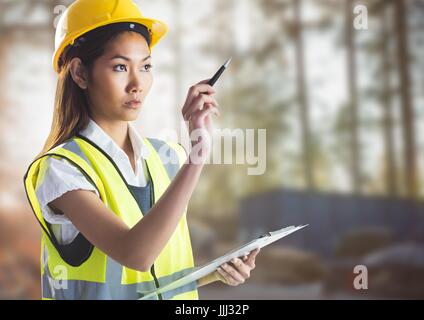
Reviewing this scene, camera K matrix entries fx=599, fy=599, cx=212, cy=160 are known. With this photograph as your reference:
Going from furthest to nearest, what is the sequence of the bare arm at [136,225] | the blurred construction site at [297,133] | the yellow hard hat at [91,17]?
the blurred construction site at [297,133]
the yellow hard hat at [91,17]
the bare arm at [136,225]

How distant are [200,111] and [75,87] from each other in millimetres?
197

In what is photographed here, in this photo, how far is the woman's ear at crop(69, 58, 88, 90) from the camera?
0.76 m

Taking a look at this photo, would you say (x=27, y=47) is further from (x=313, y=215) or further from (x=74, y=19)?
(x=74, y=19)

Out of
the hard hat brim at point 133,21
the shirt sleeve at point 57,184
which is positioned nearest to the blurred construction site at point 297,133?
the hard hat brim at point 133,21

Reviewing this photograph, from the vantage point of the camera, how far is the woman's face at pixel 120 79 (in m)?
0.74

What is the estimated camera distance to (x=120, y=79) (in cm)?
75

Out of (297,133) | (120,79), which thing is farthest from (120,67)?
(297,133)

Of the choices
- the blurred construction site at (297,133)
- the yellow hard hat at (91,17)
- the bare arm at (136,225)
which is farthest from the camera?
the blurred construction site at (297,133)

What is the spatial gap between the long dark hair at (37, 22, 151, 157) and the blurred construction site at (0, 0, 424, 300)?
183 cm

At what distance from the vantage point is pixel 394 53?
9.72 ft

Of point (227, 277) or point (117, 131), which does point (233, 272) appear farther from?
point (117, 131)

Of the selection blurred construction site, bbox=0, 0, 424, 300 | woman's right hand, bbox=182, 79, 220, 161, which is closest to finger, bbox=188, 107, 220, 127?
woman's right hand, bbox=182, 79, 220, 161

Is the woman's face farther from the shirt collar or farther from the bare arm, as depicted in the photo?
the bare arm

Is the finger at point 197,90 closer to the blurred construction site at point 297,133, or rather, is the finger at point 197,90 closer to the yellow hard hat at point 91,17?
the yellow hard hat at point 91,17
